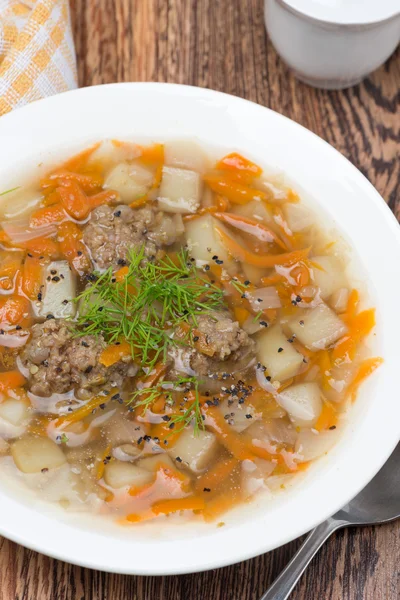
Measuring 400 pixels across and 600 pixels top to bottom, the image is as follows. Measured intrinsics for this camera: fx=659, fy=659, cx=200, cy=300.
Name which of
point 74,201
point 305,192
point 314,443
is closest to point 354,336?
point 314,443

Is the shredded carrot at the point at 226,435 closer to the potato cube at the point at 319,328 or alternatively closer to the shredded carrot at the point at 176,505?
the shredded carrot at the point at 176,505

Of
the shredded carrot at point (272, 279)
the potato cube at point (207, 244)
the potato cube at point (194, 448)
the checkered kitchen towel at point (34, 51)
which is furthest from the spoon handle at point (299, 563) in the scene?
the checkered kitchen towel at point (34, 51)

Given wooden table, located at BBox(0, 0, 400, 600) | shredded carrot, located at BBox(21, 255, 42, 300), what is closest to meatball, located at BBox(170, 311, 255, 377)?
shredded carrot, located at BBox(21, 255, 42, 300)

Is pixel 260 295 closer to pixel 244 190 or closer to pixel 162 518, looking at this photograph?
pixel 244 190

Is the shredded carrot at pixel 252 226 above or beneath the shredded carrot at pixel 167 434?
above

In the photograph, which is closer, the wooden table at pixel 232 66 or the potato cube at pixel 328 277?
the potato cube at pixel 328 277
